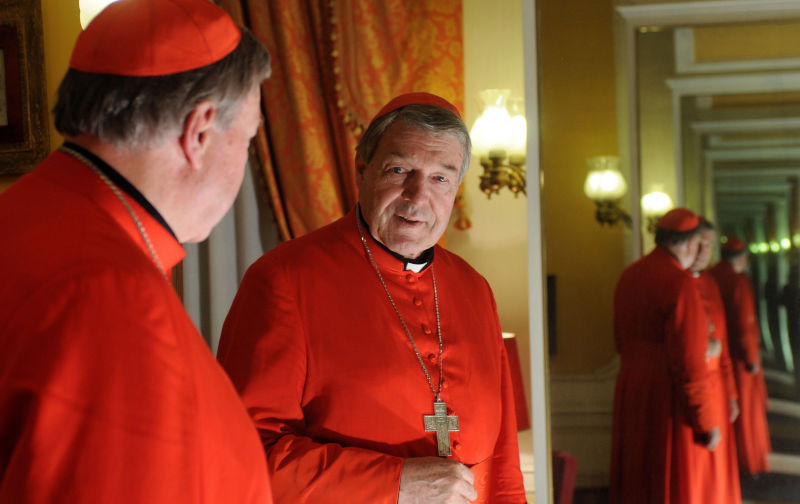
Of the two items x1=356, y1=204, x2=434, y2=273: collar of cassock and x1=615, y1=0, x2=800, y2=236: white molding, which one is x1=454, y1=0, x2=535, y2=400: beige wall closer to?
x1=615, y1=0, x2=800, y2=236: white molding

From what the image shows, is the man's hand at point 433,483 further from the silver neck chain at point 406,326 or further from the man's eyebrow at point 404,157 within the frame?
the man's eyebrow at point 404,157

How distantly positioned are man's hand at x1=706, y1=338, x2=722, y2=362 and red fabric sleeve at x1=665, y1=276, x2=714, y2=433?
0.4 inches

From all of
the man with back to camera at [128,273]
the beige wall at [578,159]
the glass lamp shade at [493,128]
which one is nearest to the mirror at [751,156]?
the beige wall at [578,159]

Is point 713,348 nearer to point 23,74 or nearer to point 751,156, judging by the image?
point 751,156

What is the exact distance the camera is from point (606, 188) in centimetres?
188

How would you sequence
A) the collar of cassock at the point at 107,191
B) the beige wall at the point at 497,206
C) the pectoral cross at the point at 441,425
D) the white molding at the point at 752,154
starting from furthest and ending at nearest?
1. the beige wall at the point at 497,206
2. the white molding at the point at 752,154
3. the pectoral cross at the point at 441,425
4. the collar of cassock at the point at 107,191

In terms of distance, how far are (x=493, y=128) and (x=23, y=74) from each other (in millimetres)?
1776

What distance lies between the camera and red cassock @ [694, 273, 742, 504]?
1810 mm

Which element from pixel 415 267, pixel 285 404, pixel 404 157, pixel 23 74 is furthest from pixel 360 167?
pixel 23 74

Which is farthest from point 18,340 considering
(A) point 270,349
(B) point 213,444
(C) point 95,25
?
(A) point 270,349

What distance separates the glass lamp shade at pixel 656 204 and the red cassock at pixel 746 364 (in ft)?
0.60

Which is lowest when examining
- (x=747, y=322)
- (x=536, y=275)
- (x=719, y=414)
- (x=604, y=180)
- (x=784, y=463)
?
(x=784, y=463)

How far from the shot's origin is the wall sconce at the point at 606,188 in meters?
1.87

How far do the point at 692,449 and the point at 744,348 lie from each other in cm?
27
